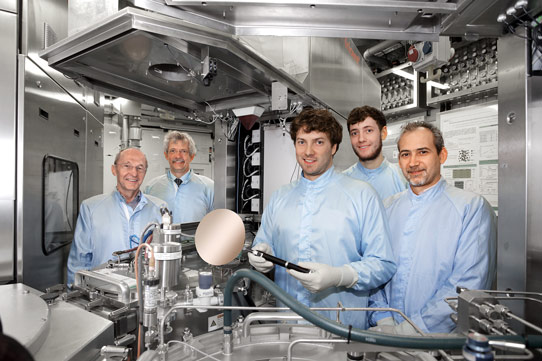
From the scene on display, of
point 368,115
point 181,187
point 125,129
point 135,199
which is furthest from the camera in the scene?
point 125,129

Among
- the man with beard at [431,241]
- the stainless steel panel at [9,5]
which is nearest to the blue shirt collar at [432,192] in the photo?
the man with beard at [431,241]

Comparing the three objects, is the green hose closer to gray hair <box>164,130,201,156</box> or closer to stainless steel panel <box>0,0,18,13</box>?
stainless steel panel <box>0,0,18,13</box>

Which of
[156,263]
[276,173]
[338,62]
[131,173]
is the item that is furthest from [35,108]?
[338,62]

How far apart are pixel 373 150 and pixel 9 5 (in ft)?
7.35

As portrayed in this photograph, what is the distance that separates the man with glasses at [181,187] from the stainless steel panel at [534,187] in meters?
2.58

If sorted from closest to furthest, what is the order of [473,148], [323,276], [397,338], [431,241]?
[397,338] < [323,276] < [431,241] < [473,148]

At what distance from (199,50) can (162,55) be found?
0.60 ft

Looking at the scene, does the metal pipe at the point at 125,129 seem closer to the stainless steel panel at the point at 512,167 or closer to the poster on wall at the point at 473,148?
the poster on wall at the point at 473,148

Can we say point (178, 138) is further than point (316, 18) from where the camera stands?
Yes

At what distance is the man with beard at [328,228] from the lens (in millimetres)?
1465

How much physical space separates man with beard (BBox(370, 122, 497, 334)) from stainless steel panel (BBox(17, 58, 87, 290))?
187 centimetres

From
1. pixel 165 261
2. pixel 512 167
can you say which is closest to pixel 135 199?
pixel 165 261

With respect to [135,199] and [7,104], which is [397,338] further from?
[135,199]

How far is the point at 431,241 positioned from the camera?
1452 mm
